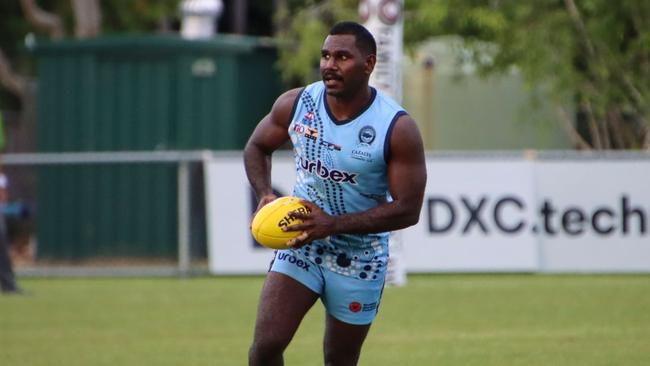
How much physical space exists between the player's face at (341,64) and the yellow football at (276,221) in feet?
2.00

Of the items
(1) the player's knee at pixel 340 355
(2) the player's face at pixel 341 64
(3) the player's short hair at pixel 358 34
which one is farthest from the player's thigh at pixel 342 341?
(3) the player's short hair at pixel 358 34

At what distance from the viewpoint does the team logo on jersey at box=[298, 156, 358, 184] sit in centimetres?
783

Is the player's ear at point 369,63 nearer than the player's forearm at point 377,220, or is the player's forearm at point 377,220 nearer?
the player's forearm at point 377,220

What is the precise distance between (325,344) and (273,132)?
119cm

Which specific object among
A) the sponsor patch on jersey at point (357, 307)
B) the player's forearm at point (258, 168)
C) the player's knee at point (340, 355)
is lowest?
the player's knee at point (340, 355)

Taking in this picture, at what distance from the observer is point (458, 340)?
12.6 m

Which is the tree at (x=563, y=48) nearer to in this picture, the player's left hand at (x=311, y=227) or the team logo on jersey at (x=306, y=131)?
the team logo on jersey at (x=306, y=131)

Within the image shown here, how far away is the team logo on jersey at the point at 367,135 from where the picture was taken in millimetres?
7746

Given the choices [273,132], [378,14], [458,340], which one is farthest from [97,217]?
[273,132]

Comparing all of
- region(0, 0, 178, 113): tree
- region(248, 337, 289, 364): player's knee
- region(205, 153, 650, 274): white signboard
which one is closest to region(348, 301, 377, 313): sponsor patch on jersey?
region(248, 337, 289, 364): player's knee

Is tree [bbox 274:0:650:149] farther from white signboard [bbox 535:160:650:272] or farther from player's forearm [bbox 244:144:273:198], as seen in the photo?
player's forearm [bbox 244:144:273:198]

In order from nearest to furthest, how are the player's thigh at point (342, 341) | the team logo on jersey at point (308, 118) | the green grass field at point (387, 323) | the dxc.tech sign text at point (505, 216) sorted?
1. the team logo on jersey at point (308, 118)
2. the player's thigh at point (342, 341)
3. the green grass field at point (387, 323)
4. the dxc.tech sign text at point (505, 216)

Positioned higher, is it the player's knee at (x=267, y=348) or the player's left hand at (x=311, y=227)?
the player's left hand at (x=311, y=227)

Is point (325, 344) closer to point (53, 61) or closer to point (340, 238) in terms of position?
point (340, 238)
